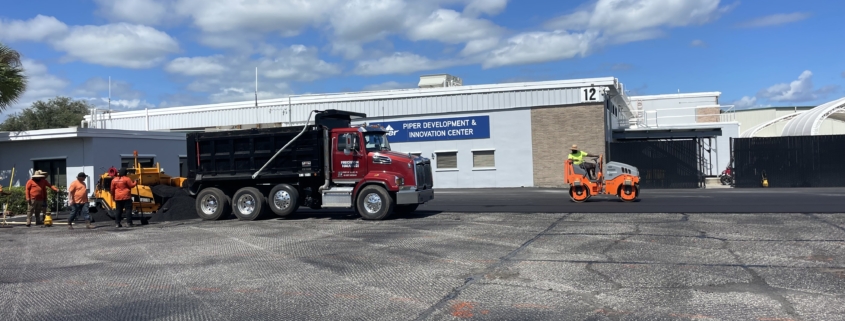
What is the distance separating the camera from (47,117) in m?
54.8

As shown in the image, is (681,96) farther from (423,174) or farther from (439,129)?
(423,174)

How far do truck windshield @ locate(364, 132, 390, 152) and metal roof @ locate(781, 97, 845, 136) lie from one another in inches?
1191

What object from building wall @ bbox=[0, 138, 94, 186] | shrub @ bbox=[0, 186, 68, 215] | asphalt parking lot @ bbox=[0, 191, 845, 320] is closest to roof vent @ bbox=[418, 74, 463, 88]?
building wall @ bbox=[0, 138, 94, 186]

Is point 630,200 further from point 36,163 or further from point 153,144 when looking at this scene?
point 36,163

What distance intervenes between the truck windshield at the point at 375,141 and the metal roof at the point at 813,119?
30.2 metres

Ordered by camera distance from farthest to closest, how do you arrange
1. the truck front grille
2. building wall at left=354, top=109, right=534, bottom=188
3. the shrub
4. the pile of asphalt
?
1. building wall at left=354, top=109, right=534, bottom=188
2. the shrub
3. the pile of asphalt
4. the truck front grille

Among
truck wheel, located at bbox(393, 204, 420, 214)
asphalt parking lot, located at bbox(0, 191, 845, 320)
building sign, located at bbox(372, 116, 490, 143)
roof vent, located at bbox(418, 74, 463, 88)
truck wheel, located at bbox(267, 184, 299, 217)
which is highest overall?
roof vent, located at bbox(418, 74, 463, 88)

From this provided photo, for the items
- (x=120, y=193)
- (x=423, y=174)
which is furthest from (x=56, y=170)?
(x=423, y=174)

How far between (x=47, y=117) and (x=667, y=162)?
46452mm

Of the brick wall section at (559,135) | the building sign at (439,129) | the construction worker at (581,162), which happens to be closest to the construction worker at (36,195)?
the construction worker at (581,162)

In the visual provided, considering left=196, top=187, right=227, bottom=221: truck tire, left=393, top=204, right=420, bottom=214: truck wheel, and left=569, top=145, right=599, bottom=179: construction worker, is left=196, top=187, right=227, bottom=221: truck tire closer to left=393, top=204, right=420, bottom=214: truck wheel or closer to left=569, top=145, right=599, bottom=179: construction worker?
left=393, top=204, right=420, bottom=214: truck wheel

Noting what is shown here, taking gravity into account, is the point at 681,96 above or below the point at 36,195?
above

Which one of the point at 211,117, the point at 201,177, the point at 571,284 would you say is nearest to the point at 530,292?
the point at 571,284

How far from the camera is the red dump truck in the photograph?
1688cm
